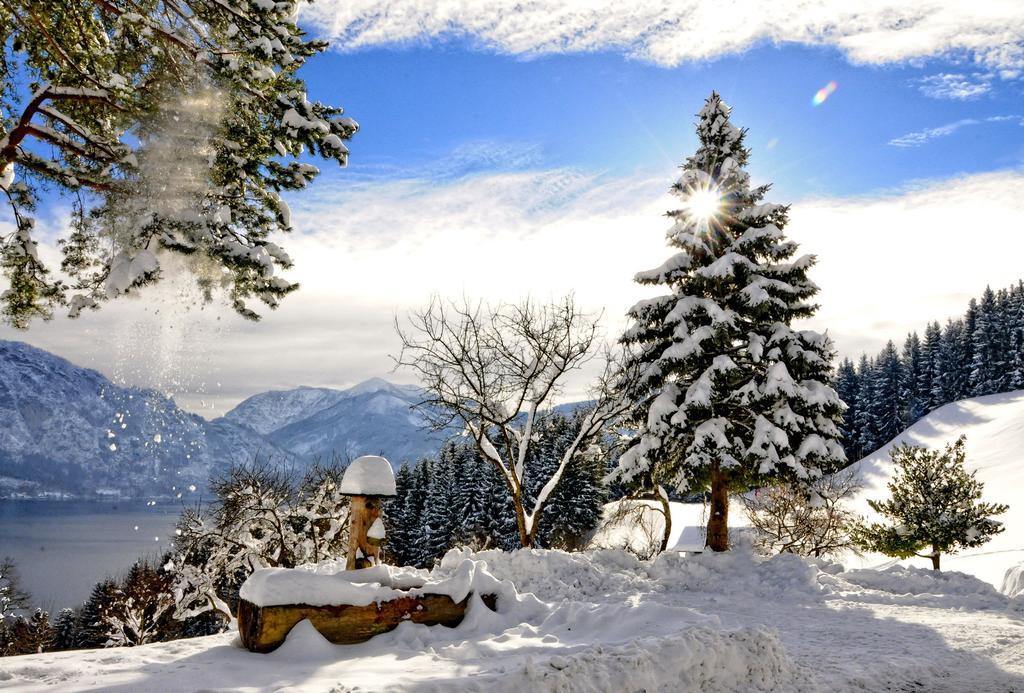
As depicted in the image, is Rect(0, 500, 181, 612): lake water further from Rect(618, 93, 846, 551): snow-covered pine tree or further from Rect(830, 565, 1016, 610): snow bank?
Rect(830, 565, 1016, 610): snow bank

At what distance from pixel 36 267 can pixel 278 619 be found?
5.68m

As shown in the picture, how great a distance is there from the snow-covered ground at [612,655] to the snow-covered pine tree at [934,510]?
388 inches

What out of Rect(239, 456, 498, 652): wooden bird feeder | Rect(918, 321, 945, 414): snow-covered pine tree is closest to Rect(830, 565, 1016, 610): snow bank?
Rect(239, 456, 498, 652): wooden bird feeder

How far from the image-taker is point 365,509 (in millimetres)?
7484

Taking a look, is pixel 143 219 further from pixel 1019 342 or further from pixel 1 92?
pixel 1019 342

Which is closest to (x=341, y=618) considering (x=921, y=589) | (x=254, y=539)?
(x=921, y=589)

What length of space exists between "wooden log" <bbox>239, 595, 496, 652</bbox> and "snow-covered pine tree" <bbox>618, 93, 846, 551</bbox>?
873 cm

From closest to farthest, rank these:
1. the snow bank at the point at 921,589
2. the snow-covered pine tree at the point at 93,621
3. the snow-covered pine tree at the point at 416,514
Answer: the snow bank at the point at 921,589 → the snow-covered pine tree at the point at 93,621 → the snow-covered pine tree at the point at 416,514

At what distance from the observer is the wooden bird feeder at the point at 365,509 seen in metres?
7.43

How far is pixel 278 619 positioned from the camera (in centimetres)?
598

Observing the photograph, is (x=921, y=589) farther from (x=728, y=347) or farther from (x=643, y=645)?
(x=643, y=645)

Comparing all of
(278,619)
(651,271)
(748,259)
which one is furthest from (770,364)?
(278,619)

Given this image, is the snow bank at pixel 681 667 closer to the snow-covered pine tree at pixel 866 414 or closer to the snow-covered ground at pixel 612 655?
the snow-covered ground at pixel 612 655

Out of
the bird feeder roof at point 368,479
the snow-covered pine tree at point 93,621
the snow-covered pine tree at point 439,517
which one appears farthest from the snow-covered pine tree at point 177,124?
the snow-covered pine tree at point 93,621
